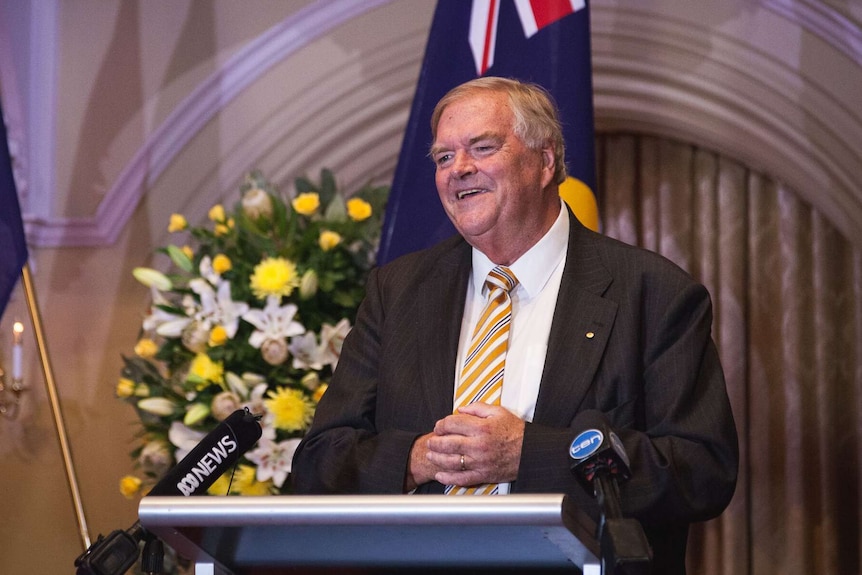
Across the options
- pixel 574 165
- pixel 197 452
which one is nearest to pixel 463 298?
pixel 197 452

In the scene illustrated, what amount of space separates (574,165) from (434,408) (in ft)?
4.23

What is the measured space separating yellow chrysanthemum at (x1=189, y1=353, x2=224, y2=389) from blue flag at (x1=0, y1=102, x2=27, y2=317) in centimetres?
74

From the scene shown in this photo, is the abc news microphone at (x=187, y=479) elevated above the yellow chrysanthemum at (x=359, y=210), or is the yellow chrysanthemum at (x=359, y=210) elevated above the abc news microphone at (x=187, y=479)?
the yellow chrysanthemum at (x=359, y=210)

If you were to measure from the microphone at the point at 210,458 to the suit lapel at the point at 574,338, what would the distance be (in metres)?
0.60

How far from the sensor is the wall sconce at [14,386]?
4.20m

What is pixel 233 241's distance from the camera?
10.8 ft

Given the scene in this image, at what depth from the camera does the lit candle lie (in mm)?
4215

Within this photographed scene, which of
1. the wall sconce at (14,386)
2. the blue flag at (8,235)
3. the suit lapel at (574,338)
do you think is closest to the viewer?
the suit lapel at (574,338)

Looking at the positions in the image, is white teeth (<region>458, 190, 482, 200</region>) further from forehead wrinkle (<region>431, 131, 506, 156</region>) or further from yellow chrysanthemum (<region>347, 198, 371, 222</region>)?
yellow chrysanthemum (<region>347, 198, 371, 222</region>)

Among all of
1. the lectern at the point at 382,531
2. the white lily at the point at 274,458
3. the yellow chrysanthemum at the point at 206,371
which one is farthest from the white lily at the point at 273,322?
the lectern at the point at 382,531

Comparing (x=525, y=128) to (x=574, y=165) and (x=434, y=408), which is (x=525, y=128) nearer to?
(x=434, y=408)

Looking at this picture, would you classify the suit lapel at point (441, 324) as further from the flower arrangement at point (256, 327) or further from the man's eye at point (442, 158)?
the flower arrangement at point (256, 327)

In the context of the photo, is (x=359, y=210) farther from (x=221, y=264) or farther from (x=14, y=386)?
(x=14, y=386)

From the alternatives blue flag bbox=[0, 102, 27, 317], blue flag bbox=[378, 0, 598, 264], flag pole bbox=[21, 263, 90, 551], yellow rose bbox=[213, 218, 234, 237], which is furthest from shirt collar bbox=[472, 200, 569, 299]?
flag pole bbox=[21, 263, 90, 551]
